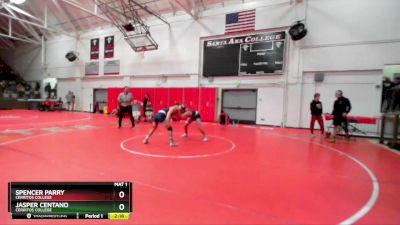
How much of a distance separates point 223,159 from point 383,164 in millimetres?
3678

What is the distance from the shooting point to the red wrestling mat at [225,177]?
2.56 meters

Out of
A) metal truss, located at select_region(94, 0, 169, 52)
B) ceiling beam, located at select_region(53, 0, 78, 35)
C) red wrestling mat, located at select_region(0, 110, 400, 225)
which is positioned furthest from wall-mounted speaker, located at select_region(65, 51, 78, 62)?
red wrestling mat, located at select_region(0, 110, 400, 225)

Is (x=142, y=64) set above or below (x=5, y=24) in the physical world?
below

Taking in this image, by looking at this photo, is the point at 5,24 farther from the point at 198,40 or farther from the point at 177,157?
the point at 177,157

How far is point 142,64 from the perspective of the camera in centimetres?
1662

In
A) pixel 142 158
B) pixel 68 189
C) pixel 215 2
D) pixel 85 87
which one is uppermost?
pixel 215 2

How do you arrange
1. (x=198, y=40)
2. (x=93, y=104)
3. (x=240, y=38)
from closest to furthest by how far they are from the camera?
(x=240, y=38), (x=198, y=40), (x=93, y=104)

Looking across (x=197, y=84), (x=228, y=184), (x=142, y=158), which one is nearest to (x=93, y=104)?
(x=197, y=84)

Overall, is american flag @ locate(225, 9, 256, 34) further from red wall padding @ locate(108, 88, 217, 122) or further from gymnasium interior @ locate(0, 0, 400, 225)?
red wall padding @ locate(108, 88, 217, 122)

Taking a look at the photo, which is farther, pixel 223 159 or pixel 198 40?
pixel 198 40

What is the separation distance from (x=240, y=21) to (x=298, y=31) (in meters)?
3.58

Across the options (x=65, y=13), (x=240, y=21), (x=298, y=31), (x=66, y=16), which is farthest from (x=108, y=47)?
(x=298, y=31)

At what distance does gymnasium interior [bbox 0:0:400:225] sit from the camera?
2.65 meters
